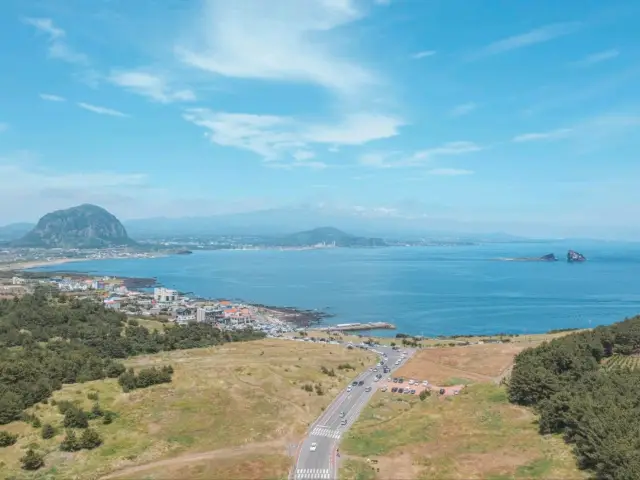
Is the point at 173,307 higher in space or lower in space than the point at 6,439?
lower

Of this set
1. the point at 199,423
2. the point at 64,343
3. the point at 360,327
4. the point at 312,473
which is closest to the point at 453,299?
the point at 360,327

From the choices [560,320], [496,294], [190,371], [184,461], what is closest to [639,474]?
[184,461]

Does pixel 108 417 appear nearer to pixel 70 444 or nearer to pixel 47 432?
pixel 47 432

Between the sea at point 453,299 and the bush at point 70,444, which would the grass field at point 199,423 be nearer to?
the bush at point 70,444

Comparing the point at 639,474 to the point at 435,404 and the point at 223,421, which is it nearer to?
the point at 435,404

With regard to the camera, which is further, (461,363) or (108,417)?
(461,363)

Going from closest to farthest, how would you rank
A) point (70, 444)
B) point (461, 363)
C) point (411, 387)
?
point (70, 444) < point (411, 387) < point (461, 363)

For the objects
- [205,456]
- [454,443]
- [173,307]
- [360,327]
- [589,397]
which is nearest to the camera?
[205,456]
